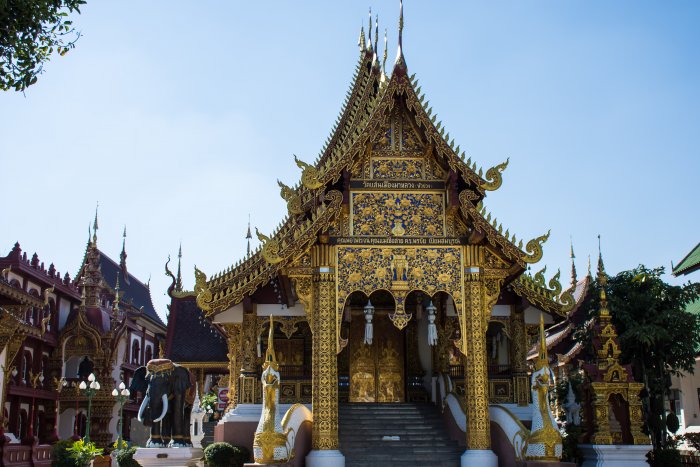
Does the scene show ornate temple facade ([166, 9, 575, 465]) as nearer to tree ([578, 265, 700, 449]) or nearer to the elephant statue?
the elephant statue

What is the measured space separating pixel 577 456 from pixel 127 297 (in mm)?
45529

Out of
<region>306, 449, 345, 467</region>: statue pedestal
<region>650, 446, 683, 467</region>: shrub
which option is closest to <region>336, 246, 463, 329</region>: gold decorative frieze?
<region>306, 449, 345, 467</region>: statue pedestal

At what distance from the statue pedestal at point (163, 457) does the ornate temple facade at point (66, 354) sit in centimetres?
1679

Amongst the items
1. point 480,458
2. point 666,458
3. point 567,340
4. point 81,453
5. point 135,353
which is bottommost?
point 81,453

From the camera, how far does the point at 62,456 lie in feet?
82.0

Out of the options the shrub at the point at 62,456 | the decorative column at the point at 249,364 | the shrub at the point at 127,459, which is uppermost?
the decorative column at the point at 249,364

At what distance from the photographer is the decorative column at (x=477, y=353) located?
15.9 meters

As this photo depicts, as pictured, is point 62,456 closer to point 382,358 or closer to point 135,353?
point 382,358

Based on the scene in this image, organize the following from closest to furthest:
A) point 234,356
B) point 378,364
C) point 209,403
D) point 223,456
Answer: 1. point 223,456
2. point 234,356
3. point 378,364
4. point 209,403

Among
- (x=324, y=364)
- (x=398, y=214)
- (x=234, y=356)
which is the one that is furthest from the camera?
(x=234, y=356)

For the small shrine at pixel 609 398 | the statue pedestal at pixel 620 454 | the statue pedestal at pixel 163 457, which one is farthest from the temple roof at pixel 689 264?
the statue pedestal at pixel 163 457

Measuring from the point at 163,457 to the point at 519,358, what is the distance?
8238mm

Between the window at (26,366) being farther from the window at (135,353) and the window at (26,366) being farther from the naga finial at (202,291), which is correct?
the naga finial at (202,291)

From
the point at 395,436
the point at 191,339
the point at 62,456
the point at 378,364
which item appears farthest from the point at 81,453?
the point at 395,436
